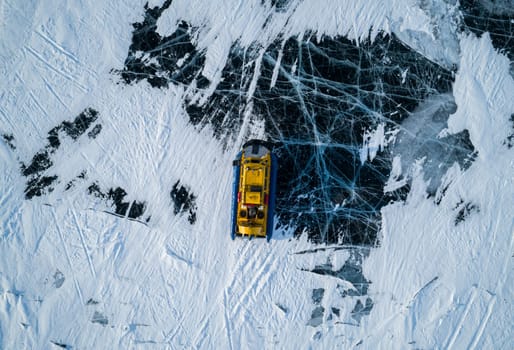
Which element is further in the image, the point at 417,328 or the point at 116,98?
the point at 116,98

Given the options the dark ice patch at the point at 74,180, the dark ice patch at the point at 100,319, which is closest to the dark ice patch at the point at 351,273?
the dark ice patch at the point at 100,319

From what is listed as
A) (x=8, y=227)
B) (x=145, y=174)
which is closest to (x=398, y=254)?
(x=145, y=174)

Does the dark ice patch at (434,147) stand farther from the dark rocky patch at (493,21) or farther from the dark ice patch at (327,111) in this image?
the dark rocky patch at (493,21)

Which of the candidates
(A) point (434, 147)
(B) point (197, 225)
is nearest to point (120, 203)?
(B) point (197, 225)

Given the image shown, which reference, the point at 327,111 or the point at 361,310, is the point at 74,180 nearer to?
the point at 327,111

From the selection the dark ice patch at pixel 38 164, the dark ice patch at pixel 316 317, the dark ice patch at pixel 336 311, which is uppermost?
the dark ice patch at pixel 38 164

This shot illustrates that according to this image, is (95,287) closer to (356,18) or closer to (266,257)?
(266,257)
